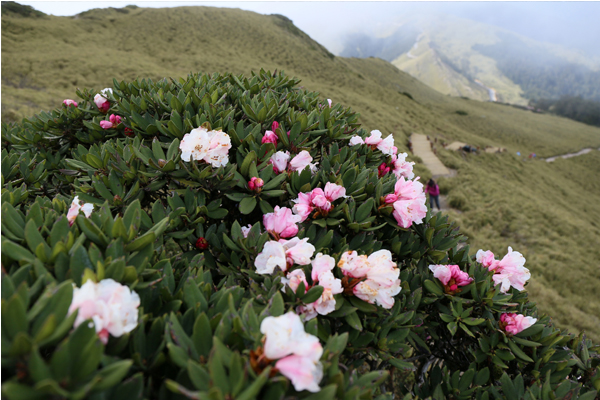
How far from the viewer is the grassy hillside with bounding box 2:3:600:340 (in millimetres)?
7922

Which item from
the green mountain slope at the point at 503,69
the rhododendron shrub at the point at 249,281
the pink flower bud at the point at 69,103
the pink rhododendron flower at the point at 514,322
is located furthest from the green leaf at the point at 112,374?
the green mountain slope at the point at 503,69

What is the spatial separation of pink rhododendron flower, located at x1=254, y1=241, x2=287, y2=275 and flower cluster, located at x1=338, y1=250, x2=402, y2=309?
0.26m

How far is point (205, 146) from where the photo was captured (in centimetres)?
154

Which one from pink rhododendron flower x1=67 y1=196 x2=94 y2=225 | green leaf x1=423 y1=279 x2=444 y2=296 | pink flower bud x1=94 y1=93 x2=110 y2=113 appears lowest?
green leaf x1=423 y1=279 x2=444 y2=296

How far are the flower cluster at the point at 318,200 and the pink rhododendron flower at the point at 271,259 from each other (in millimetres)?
302

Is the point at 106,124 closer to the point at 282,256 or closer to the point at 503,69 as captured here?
the point at 282,256

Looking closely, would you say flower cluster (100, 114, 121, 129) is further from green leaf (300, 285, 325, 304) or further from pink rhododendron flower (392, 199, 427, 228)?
pink rhododendron flower (392, 199, 427, 228)

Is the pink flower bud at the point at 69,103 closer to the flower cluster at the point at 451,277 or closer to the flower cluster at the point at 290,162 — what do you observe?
the flower cluster at the point at 290,162

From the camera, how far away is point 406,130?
745 inches

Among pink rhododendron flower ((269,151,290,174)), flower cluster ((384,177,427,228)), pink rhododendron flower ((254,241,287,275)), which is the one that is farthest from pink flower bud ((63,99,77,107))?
flower cluster ((384,177,427,228))

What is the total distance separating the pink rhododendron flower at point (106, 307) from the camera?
2.47 feet

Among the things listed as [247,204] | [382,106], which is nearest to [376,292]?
[247,204]

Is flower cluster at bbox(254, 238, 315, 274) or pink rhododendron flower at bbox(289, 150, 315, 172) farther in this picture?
pink rhododendron flower at bbox(289, 150, 315, 172)

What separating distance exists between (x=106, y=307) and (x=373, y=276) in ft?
3.07
